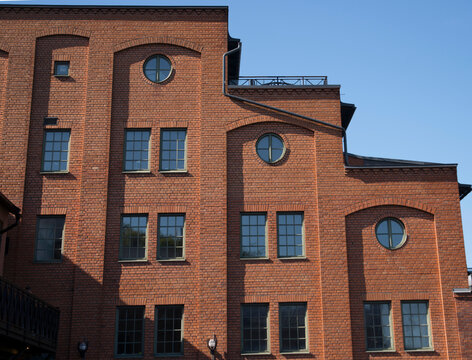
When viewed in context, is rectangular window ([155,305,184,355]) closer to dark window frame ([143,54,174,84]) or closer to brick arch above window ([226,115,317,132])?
brick arch above window ([226,115,317,132])

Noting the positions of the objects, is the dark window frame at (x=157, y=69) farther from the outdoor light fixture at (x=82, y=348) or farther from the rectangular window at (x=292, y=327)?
the outdoor light fixture at (x=82, y=348)

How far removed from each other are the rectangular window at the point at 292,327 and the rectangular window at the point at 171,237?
4.17 m

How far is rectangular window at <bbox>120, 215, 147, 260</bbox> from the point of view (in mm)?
22734

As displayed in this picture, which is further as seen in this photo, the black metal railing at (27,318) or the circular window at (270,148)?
the circular window at (270,148)

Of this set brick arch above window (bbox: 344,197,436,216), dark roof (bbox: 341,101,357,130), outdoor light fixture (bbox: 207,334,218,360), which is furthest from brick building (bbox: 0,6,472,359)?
dark roof (bbox: 341,101,357,130)

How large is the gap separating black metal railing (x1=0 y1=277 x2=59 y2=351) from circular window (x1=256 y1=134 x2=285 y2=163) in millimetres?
9168

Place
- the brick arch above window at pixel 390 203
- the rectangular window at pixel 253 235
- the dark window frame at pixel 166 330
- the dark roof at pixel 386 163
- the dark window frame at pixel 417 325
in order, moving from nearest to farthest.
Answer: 1. the dark window frame at pixel 166 330
2. the dark window frame at pixel 417 325
3. the rectangular window at pixel 253 235
4. the brick arch above window at pixel 390 203
5. the dark roof at pixel 386 163

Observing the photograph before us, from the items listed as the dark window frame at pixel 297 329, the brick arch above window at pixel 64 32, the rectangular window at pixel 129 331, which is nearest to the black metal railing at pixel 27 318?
the rectangular window at pixel 129 331

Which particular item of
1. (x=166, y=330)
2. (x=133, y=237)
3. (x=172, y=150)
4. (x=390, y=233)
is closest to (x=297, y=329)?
(x=166, y=330)

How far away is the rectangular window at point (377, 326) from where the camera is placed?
867 inches

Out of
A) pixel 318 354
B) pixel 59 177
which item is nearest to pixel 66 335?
pixel 59 177

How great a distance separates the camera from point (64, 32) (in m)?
24.8

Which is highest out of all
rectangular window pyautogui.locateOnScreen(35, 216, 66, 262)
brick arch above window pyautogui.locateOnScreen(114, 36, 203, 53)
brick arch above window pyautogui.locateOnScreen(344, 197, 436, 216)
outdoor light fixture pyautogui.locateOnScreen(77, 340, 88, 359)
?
brick arch above window pyautogui.locateOnScreen(114, 36, 203, 53)

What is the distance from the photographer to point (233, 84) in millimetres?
24922
